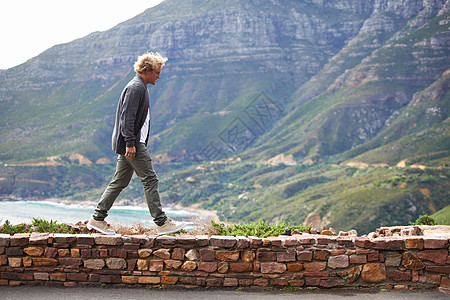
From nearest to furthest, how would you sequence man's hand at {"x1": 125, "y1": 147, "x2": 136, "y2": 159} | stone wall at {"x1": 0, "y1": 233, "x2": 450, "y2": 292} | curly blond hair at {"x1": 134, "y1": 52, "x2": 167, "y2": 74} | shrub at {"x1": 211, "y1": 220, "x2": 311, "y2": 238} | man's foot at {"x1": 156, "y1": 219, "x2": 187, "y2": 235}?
stone wall at {"x1": 0, "y1": 233, "x2": 450, "y2": 292}, man's hand at {"x1": 125, "y1": 147, "x2": 136, "y2": 159}, man's foot at {"x1": 156, "y1": 219, "x2": 187, "y2": 235}, curly blond hair at {"x1": 134, "y1": 52, "x2": 167, "y2": 74}, shrub at {"x1": 211, "y1": 220, "x2": 311, "y2": 238}

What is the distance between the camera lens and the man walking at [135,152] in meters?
5.62

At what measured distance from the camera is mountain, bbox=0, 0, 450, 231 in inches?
2889

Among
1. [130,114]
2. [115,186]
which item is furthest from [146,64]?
[115,186]

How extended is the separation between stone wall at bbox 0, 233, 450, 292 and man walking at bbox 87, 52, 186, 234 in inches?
14.1

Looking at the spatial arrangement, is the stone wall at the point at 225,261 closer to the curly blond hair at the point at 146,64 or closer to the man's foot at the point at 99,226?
the man's foot at the point at 99,226

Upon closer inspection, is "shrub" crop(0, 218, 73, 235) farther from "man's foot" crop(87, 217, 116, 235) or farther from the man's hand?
the man's hand

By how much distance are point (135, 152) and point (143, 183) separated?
0.39m

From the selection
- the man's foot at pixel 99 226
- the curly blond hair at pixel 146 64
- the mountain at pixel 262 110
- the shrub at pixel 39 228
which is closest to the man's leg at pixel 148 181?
the man's foot at pixel 99 226

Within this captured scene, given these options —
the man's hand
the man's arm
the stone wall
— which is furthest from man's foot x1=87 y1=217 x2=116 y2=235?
the man's arm

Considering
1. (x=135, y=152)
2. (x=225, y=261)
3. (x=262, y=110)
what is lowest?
(x=225, y=261)

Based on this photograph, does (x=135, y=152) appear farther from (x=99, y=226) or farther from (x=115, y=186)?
(x=99, y=226)

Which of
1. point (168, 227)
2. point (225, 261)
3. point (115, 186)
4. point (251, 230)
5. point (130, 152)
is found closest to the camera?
point (225, 261)

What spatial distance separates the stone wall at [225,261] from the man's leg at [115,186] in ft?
1.49

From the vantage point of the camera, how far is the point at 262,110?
133 metres
